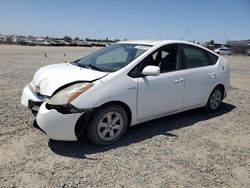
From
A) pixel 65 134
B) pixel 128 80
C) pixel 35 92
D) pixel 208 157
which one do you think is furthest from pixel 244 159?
pixel 35 92

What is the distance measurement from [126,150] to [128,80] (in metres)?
1.09

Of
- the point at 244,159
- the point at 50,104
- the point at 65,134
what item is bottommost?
the point at 244,159

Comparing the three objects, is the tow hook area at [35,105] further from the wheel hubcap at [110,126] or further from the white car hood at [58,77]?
the wheel hubcap at [110,126]

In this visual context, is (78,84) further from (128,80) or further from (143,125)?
(143,125)

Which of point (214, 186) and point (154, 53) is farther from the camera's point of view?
point (154, 53)

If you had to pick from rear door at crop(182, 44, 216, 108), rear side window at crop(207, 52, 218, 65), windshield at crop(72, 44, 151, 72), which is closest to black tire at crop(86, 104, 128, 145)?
windshield at crop(72, 44, 151, 72)

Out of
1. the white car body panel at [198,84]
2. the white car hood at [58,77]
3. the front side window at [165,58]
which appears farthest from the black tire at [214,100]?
Answer: the white car hood at [58,77]

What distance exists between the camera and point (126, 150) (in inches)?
179

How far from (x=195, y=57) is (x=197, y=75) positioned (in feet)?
1.43

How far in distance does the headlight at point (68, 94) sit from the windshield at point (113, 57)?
2.19 ft

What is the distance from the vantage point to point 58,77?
15.3ft

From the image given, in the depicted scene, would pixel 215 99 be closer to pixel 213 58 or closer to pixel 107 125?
pixel 213 58

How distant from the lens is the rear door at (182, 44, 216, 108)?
5875 millimetres

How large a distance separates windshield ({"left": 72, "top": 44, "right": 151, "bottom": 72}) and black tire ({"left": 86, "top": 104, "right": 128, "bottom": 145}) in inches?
27.5
